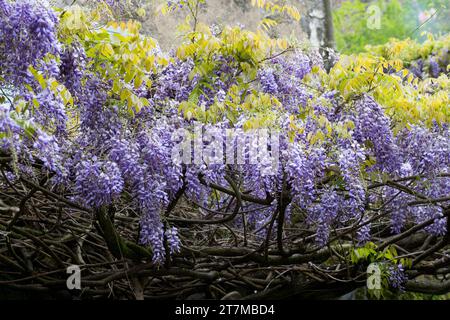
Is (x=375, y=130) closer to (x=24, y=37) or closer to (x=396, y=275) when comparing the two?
(x=396, y=275)

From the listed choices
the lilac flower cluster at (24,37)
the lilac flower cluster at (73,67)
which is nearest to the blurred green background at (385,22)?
the lilac flower cluster at (73,67)

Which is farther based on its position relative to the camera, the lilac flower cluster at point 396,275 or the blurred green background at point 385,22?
the blurred green background at point 385,22

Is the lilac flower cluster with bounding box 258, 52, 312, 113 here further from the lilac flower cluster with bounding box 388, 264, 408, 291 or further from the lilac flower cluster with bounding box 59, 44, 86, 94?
the lilac flower cluster with bounding box 388, 264, 408, 291

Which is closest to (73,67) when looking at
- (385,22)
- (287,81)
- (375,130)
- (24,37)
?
(24,37)

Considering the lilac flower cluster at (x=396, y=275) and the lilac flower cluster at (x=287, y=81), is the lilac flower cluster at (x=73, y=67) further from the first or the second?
the lilac flower cluster at (x=396, y=275)

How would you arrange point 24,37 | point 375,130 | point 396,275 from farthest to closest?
1. point 396,275
2. point 375,130
3. point 24,37

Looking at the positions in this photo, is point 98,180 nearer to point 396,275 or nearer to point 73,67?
point 73,67

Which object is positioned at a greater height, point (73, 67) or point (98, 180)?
point (73, 67)

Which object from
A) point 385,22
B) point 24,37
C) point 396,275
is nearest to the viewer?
point 24,37

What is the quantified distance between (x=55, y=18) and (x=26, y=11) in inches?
4.9

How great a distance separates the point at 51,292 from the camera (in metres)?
4.20

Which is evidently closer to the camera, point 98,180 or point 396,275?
point 98,180

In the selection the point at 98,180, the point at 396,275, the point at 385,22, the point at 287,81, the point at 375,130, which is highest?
the point at 385,22
